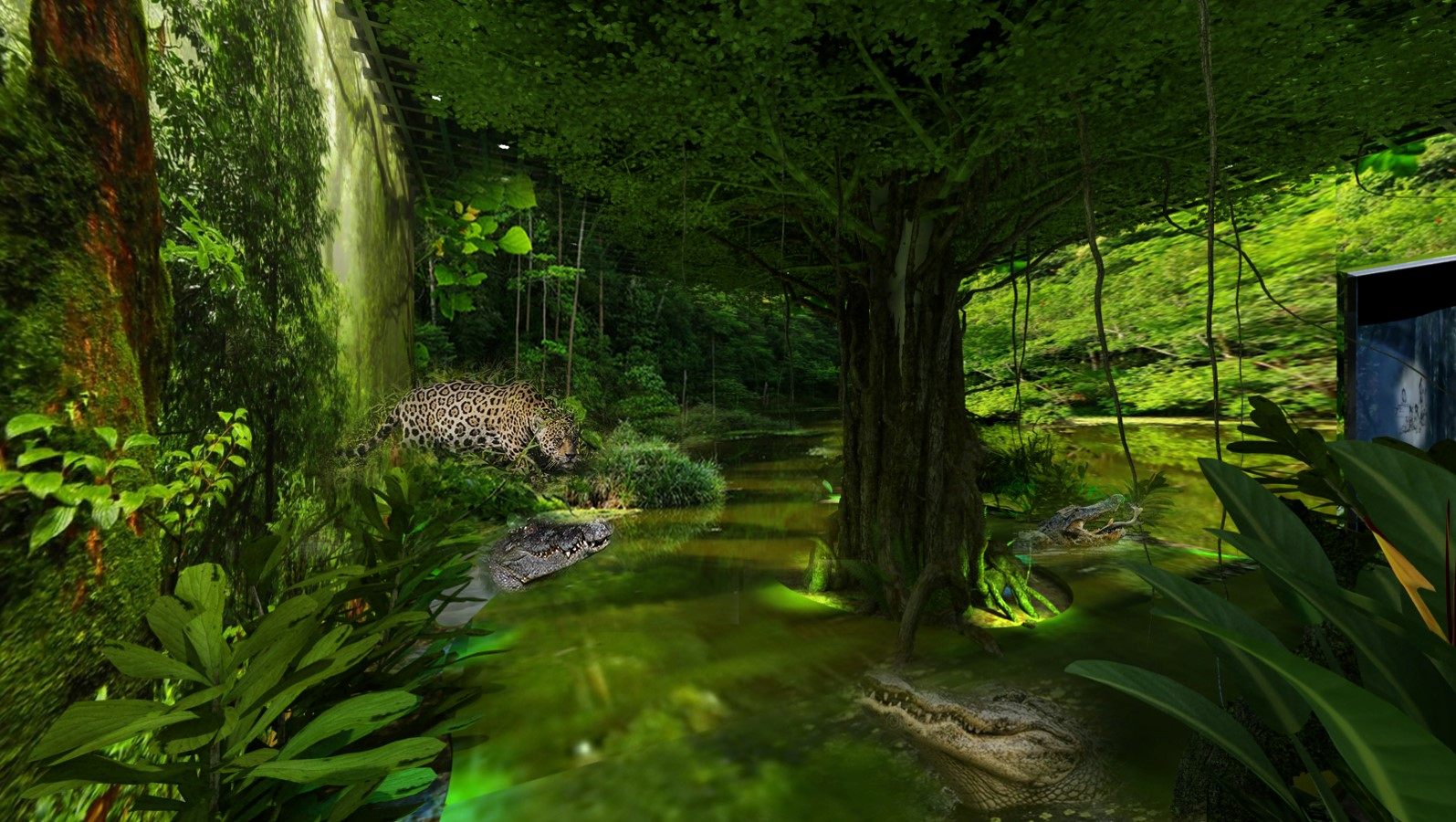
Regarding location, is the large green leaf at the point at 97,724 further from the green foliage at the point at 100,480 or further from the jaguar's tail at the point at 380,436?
the jaguar's tail at the point at 380,436

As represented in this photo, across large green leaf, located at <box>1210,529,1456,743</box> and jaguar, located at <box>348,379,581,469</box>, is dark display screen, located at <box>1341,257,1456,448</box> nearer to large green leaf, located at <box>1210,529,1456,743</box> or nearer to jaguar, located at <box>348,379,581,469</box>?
large green leaf, located at <box>1210,529,1456,743</box>

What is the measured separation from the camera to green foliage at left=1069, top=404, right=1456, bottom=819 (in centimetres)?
56

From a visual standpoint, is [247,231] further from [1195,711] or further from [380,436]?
[1195,711]

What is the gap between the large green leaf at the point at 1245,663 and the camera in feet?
3.15

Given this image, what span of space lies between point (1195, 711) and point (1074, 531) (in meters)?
4.85

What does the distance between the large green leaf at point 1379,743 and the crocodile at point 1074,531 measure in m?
4.60

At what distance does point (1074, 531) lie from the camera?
5.06 meters

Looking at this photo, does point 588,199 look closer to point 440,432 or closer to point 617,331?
point 617,331

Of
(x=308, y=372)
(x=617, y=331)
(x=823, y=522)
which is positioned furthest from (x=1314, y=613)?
(x=617, y=331)

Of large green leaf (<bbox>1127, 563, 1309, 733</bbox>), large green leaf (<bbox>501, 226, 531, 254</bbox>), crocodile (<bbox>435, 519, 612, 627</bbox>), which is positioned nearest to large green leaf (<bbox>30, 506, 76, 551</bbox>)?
large green leaf (<bbox>1127, 563, 1309, 733</bbox>)

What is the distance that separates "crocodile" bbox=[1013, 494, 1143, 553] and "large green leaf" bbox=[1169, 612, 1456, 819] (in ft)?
15.1

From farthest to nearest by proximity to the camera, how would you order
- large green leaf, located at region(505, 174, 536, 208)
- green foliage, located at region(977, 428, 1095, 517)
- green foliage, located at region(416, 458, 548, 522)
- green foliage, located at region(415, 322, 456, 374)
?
green foliage, located at region(415, 322, 456, 374)
large green leaf, located at region(505, 174, 536, 208)
green foliage, located at region(977, 428, 1095, 517)
green foliage, located at region(416, 458, 548, 522)

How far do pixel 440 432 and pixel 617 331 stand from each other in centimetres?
649

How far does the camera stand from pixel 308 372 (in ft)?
9.65
